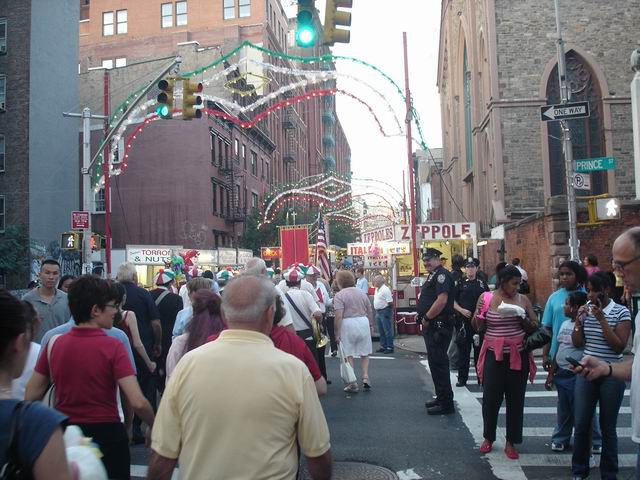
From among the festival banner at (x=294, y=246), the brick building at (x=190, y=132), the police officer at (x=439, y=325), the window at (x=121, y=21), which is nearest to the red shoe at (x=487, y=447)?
the police officer at (x=439, y=325)

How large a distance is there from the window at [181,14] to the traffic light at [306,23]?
4383 centimetres

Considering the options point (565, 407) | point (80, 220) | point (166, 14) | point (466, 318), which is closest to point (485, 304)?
point (565, 407)

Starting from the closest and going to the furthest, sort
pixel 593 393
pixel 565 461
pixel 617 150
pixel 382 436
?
pixel 593 393 → pixel 565 461 → pixel 382 436 → pixel 617 150

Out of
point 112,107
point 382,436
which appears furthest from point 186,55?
point 382,436

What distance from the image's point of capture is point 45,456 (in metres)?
2.04

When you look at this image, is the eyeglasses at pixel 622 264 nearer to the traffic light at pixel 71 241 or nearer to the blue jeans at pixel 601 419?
the blue jeans at pixel 601 419

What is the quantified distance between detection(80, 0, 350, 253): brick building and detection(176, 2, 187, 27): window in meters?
0.08

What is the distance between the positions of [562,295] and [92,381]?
15.7 ft

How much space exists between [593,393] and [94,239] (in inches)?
709

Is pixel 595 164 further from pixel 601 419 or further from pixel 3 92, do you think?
pixel 3 92

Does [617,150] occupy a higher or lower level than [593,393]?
higher

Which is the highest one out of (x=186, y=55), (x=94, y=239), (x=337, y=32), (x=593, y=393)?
(x=186, y=55)

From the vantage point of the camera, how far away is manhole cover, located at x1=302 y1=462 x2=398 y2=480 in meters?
6.17

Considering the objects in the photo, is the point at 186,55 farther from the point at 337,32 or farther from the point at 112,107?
the point at 337,32
